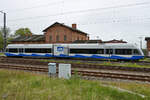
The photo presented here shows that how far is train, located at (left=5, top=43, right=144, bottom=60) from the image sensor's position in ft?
55.4

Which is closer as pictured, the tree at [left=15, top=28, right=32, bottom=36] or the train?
the train

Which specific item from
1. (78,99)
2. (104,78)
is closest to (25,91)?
(78,99)

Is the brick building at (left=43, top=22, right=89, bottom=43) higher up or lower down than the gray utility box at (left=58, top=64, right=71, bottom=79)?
higher up

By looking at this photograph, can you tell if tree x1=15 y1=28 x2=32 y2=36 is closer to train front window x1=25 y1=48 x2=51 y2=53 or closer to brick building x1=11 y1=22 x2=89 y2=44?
A: brick building x1=11 y1=22 x2=89 y2=44

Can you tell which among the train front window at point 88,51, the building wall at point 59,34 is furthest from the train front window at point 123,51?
the building wall at point 59,34

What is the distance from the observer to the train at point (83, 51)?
16891 millimetres

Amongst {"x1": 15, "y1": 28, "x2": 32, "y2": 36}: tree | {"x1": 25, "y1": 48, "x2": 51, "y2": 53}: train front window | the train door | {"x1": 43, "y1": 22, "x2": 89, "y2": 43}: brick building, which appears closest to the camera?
the train door

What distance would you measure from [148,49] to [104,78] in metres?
27.6

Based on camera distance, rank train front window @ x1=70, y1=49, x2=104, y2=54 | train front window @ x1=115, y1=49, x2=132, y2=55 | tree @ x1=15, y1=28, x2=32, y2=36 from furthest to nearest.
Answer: tree @ x1=15, y1=28, x2=32, y2=36 → train front window @ x1=70, y1=49, x2=104, y2=54 → train front window @ x1=115, y1=49, x2=132, y2=55

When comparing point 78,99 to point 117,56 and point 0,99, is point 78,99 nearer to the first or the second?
point 0,99

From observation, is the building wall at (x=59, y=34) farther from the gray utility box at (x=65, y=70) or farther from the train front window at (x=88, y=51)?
the gray utility box at (x=65, y=70)

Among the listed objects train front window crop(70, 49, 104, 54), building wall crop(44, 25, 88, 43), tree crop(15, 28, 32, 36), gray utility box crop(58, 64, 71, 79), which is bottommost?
gray utility box crop(58, 64, 71, 79)

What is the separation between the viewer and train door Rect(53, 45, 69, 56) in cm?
2078

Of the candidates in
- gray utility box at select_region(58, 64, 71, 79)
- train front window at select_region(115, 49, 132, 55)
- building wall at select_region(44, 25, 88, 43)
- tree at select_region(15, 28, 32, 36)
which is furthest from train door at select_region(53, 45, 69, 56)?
tree at select_region(15, 28, 32, 36)
